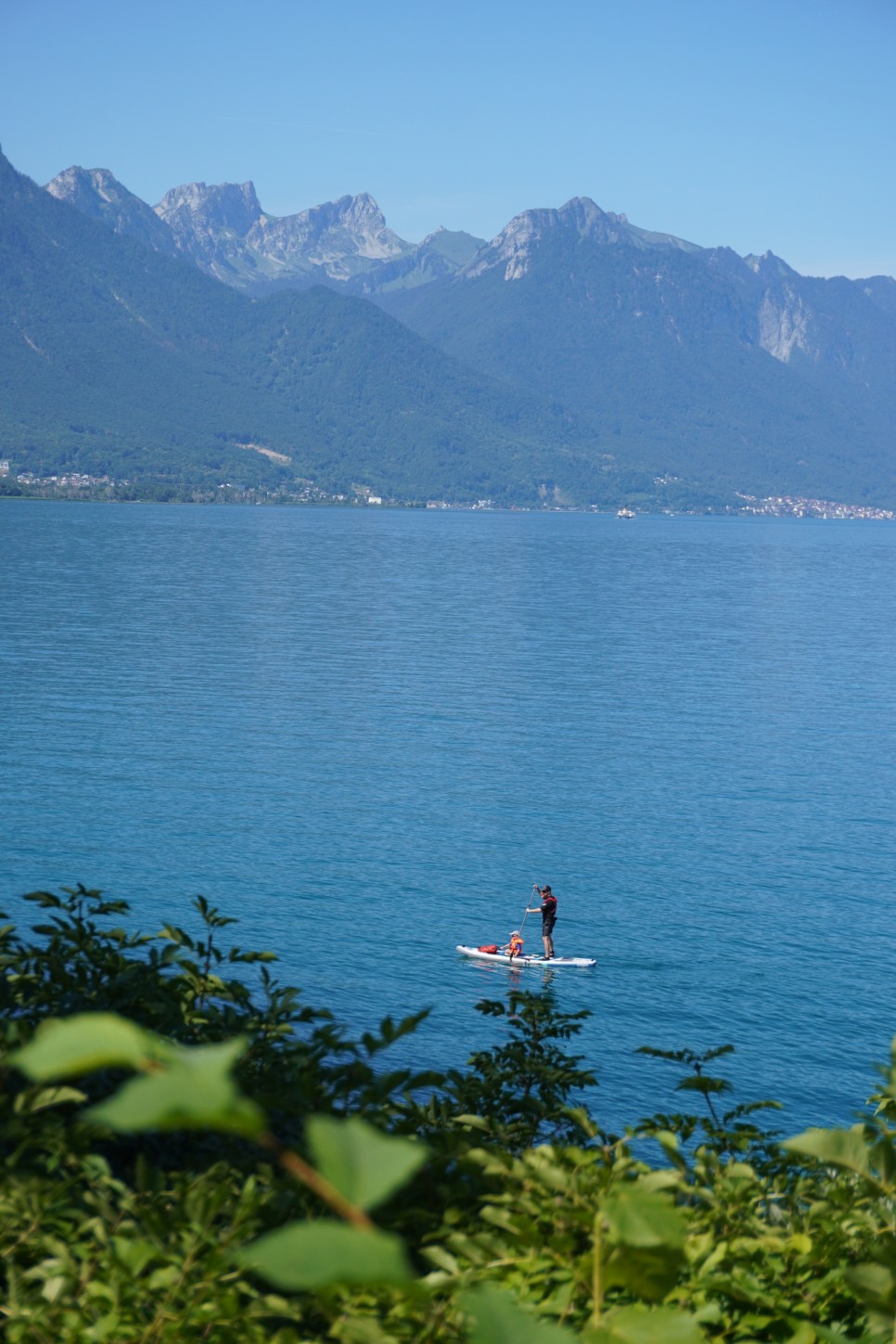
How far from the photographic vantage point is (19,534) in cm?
18638

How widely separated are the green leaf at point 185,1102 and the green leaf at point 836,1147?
99.0 inches

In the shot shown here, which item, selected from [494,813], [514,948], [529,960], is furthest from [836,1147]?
[494,813]

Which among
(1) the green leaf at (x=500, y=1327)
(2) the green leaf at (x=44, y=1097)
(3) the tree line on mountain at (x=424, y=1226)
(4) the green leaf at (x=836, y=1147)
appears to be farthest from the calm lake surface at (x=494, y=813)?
(1) the green leaf at (x=500, y=1327)

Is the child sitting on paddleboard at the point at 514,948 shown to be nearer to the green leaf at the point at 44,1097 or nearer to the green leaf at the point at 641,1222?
the green leaf at the point at 44,1097

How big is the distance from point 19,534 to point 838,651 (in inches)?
4951

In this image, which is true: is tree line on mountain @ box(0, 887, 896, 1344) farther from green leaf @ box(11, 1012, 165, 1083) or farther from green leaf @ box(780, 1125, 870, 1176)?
green leaf @ box(11, 1012, 165, 1083)

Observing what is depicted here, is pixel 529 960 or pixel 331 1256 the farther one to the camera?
pixel 529 960

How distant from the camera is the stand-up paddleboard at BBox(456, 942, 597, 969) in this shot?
35.4 m

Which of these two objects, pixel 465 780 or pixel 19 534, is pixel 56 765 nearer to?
pixel 465 780

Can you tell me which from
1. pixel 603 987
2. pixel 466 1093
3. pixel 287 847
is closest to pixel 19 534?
pixel 287 847

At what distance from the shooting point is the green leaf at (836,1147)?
3.31 meters

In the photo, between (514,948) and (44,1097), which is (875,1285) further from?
(514,948)

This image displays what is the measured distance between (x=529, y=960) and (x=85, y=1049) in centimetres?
3518

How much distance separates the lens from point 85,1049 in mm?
1077
